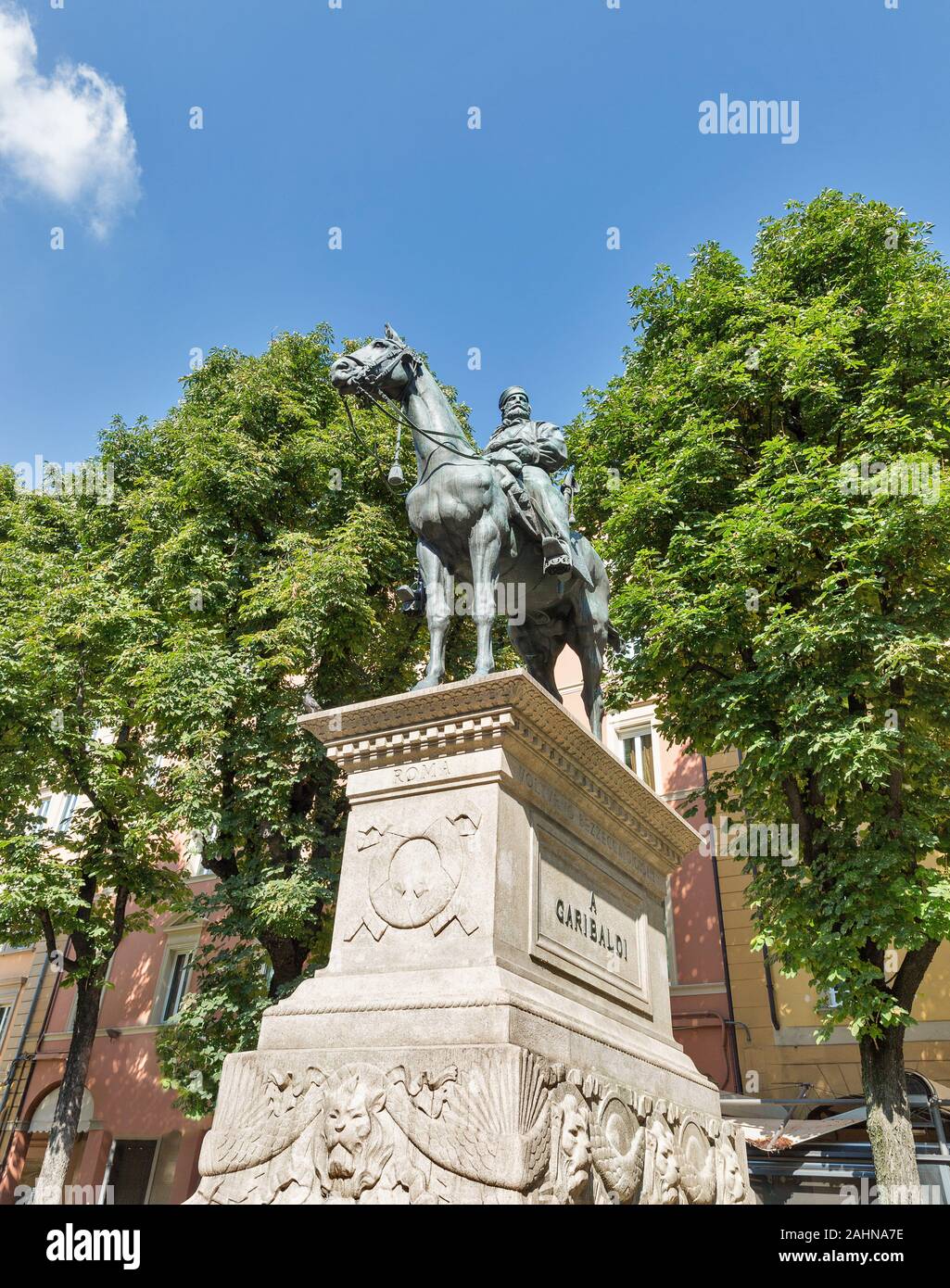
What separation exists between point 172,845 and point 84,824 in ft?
5.57

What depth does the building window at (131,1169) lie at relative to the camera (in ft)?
75.2

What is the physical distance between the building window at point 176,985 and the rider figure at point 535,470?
2169 cm

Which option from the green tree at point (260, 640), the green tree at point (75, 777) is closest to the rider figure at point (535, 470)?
the green tree at point (260, 640)

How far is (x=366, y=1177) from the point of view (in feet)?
13.3

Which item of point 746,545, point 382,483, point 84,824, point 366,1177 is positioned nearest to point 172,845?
point 84,824

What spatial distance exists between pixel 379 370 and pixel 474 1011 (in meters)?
4.38

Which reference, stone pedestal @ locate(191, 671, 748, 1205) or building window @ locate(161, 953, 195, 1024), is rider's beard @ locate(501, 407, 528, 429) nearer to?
stone pedestal @ locate(191, 671, 748, 1205)

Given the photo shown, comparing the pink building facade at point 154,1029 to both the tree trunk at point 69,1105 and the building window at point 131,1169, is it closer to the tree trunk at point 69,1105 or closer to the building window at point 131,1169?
the building window at point 131,1169

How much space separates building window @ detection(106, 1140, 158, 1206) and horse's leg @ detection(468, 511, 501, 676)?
22465 mm

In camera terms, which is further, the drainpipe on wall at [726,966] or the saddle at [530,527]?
the drainpipe on wall at [726,966]

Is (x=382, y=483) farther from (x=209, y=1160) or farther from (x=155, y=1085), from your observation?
(x=155, y=1085)

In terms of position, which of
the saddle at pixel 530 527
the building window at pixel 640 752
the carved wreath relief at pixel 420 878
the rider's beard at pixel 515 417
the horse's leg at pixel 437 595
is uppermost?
the building window at pixel 640 752

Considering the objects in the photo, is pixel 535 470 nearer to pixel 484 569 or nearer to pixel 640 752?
pixel 484 569

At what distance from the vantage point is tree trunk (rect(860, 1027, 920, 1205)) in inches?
450
